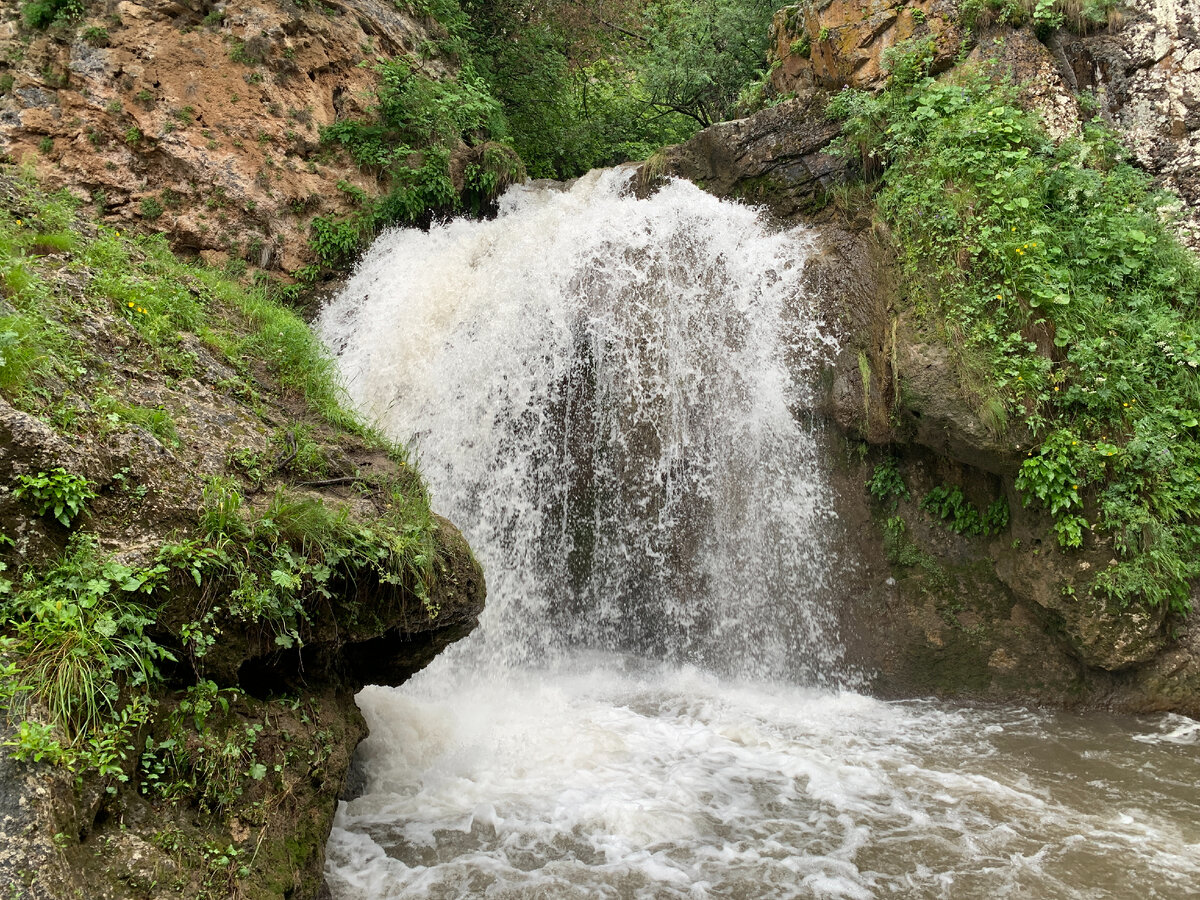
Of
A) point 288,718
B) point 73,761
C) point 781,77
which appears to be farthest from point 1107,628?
point 781,77

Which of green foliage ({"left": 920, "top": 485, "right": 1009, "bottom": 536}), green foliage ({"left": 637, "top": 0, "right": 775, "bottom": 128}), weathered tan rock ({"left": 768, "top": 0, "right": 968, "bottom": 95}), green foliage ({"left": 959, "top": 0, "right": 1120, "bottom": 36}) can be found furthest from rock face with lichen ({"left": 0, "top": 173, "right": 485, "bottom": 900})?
green foliage ({"left": 637, "top": 0, "right": 775, "bottom": 128})

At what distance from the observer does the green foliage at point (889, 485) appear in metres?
7.39

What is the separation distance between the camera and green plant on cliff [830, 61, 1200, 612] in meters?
6.08

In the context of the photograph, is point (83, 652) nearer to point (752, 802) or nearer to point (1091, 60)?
point (752, 802)

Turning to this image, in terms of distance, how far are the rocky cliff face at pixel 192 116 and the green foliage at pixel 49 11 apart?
0.09 m

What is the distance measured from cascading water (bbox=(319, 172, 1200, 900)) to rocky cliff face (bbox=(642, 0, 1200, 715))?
1.30ft

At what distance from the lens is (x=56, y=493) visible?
3043 mm

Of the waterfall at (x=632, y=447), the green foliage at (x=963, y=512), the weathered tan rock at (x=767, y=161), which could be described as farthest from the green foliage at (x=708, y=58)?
the green foliage at (x=963, y=512)

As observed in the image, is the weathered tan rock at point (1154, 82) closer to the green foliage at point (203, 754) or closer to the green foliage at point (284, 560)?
the green foliage at point (284, 560)

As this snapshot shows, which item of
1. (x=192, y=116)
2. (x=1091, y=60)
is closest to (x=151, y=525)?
(x=192, y=116)

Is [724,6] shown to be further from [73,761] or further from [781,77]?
[73,761]

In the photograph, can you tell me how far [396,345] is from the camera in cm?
845

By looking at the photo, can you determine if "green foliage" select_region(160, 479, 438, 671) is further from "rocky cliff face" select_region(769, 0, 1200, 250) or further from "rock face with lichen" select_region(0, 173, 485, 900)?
"rocky cliff face" select_region(769, 0, 1200, 250)

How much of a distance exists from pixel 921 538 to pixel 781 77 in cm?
665
